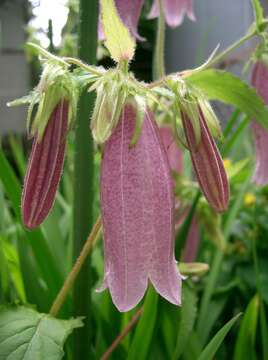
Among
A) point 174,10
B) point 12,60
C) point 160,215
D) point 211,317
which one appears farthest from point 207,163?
point 12,60

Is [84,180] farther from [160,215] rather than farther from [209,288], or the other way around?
[209,288]

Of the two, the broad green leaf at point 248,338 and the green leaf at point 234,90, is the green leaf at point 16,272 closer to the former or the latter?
the broad green leaf at point 248,338

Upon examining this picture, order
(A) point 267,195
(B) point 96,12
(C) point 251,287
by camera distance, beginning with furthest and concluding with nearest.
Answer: (A) point 267,195 → (C) point 251,287 → (B) point 96,12

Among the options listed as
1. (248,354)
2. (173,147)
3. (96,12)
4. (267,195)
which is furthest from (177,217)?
(267,195)

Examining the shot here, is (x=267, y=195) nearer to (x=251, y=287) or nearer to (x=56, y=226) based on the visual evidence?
(x=251, y=287)

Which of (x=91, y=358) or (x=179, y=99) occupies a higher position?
(x=179, y=99)

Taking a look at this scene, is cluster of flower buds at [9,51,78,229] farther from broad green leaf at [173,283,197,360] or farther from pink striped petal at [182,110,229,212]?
broad green leaf at [173,283,197,360]

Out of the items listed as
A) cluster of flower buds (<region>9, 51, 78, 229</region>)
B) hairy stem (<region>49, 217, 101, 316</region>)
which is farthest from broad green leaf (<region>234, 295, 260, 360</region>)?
cluster of flower buds (<region>9, 51, 78, 229</region>)
